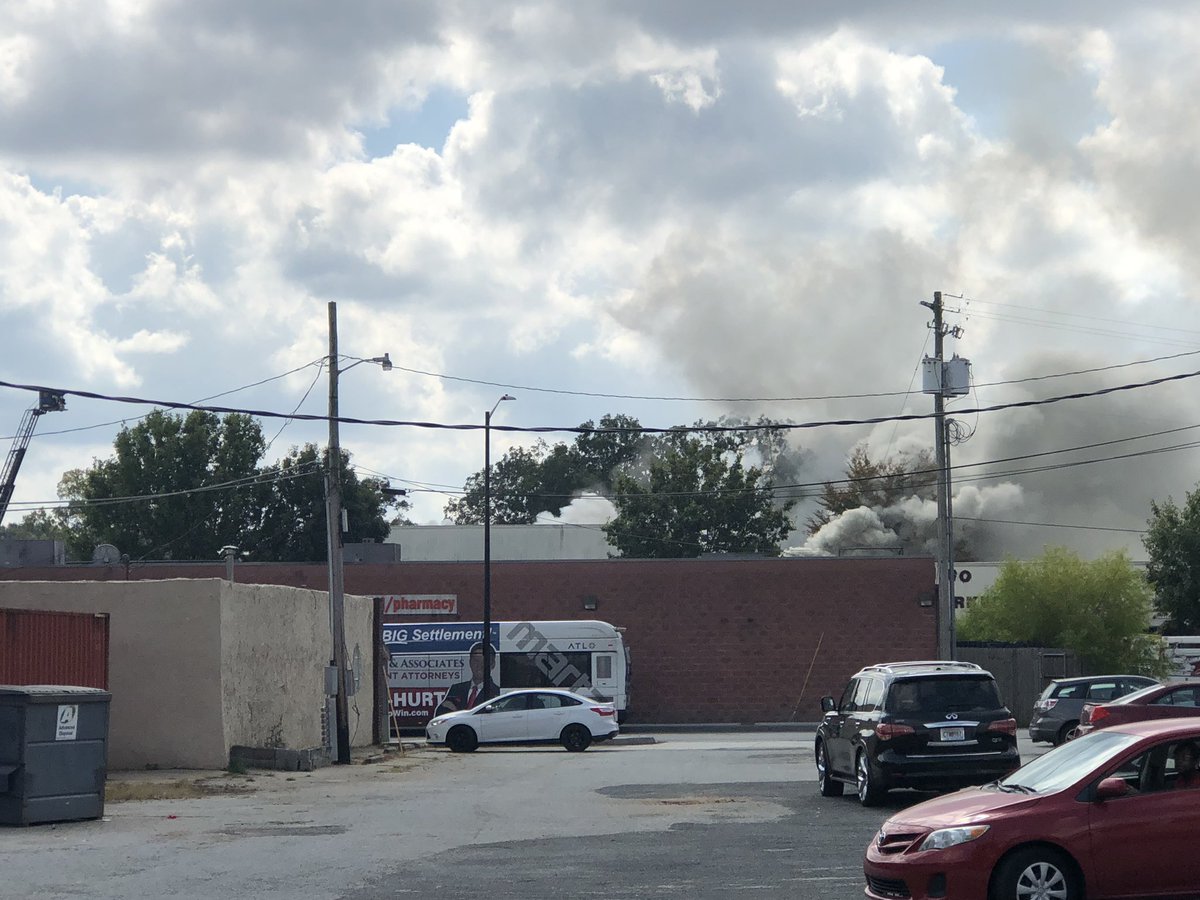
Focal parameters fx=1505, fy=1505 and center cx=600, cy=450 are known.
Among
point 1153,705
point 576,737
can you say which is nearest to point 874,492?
point 576,737

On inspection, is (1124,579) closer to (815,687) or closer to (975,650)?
(975,650)

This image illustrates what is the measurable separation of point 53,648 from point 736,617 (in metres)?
29.7

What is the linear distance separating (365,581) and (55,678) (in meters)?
28.5

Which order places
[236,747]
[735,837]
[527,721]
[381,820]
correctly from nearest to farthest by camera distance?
[735,837], [381,820], [236,747], [527,721]

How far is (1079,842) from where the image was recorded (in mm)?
9203

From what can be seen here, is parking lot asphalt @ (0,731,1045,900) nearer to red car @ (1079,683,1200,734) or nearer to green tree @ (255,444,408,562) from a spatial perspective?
red car @ (1079,683,1200,734)

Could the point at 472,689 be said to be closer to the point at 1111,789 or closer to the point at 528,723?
the point at 528,723

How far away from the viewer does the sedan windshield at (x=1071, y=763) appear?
962cm

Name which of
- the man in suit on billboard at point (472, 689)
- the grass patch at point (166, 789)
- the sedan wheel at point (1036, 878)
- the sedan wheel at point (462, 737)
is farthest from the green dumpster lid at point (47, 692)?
the man in suit on billboard at point (472, 689)

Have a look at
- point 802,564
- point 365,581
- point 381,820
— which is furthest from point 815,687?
point 381,820

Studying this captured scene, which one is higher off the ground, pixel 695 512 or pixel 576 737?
pixel 695 512

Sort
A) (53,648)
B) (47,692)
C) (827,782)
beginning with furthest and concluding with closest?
(53,648), (827,782), (47,692)

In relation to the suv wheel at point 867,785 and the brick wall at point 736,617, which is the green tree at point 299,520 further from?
the suv wheel at point 867,785

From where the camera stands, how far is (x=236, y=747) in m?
24.8
